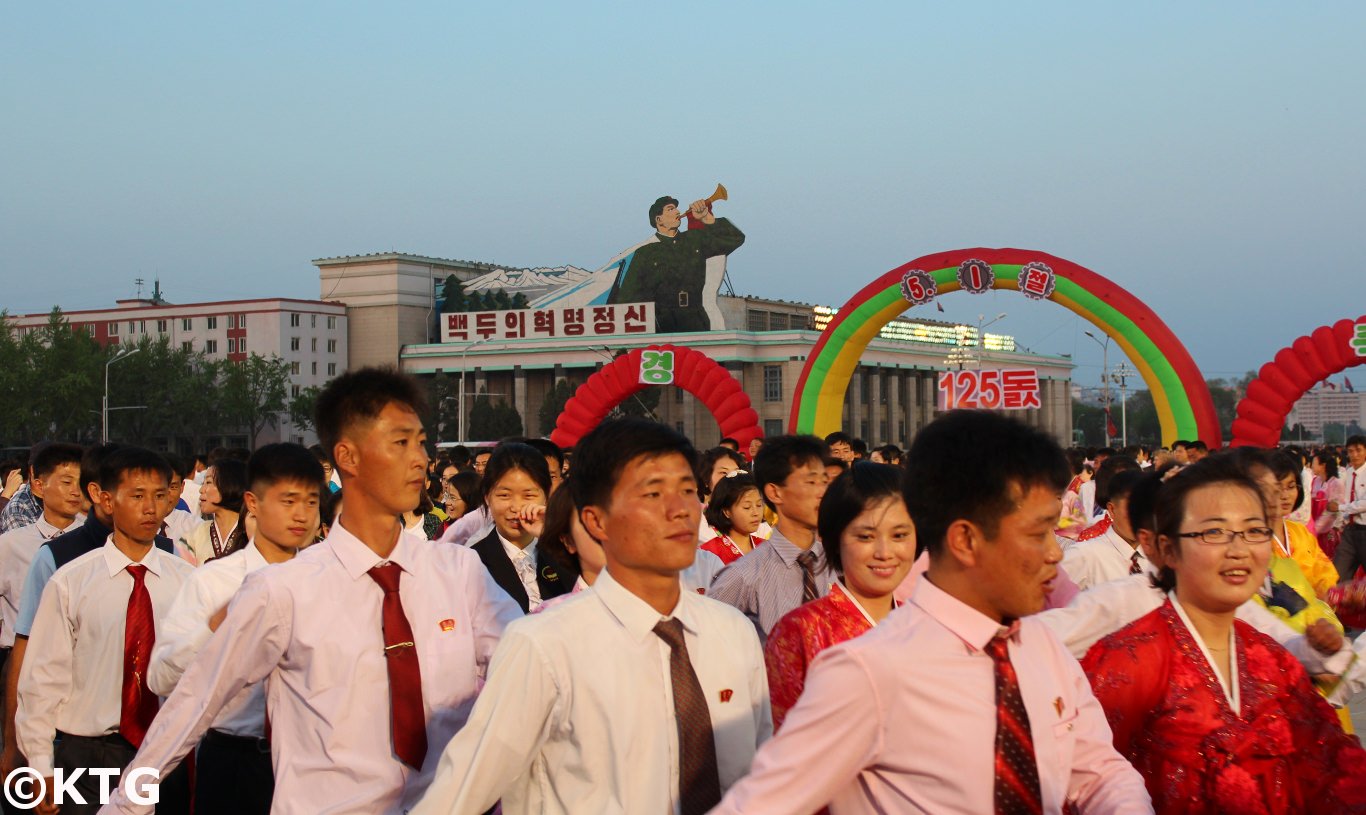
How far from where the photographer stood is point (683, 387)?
25.3m

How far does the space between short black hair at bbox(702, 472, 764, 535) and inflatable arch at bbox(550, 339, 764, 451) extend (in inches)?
622

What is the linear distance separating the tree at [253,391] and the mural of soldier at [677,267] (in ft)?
52.7

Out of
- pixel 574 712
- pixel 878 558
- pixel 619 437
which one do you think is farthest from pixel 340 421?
pixel 878 558

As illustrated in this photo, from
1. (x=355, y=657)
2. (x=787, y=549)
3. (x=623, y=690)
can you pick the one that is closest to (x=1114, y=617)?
(x=787, y=549)

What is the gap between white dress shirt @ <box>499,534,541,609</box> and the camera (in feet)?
17.3

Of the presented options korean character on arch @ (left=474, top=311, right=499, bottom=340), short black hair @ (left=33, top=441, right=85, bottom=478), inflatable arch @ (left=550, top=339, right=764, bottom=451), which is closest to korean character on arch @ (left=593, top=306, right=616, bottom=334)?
korean character on arch @ (left=474, top=311, right=499, bottom=340)

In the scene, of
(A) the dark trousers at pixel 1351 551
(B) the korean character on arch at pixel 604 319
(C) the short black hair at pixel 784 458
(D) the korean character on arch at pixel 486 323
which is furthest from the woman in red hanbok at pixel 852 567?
(D) the korean character on arch at pixel 486 323

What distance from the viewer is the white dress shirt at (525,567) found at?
528 cm

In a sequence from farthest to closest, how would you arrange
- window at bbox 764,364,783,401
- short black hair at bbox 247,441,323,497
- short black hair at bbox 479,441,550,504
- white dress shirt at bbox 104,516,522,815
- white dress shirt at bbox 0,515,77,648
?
window at bbox 764,364,783,401 < white dress shirt at bbox 0,515,77,648 < short black hair at bbox 479,441,550,504 < short black hair at bbox 247,441,323,497 < white dress shirt at bbox 104,516,522,815

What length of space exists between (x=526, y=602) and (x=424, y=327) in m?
71.9

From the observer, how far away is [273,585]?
3.35 meters

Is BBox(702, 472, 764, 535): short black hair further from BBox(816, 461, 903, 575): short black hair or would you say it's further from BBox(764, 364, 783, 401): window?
BBox(764, 364, 783, 401): window

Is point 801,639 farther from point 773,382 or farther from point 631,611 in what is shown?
point 773,382

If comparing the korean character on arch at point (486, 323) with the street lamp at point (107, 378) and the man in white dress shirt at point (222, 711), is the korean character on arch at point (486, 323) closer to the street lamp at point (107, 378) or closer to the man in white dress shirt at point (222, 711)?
the street lamp at point (107, 378)
